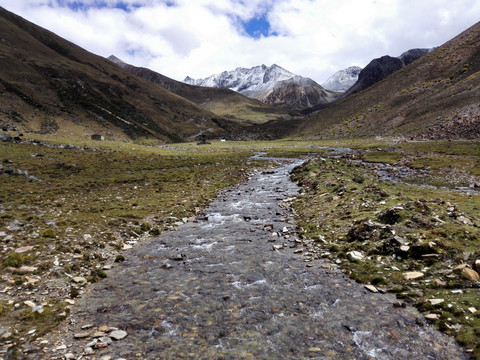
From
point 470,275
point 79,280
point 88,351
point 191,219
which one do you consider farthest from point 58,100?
point 470,275

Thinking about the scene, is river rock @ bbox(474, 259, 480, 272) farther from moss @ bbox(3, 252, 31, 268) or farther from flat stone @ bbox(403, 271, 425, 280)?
moss @ bbox(3, 252, 31, 268)

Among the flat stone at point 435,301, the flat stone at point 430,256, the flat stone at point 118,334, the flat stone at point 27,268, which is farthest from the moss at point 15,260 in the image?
the flat stone at point 430,256

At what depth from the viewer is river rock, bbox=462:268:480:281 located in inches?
442

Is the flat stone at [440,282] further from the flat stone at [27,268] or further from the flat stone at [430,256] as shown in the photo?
the flat stone at [27,268]

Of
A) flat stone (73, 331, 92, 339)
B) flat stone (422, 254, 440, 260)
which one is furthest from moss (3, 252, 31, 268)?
flat stone (422, 254, 440, 260)

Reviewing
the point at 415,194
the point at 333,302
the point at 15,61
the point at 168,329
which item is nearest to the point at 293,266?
the point at 333,302

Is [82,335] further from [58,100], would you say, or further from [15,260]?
[58,100]

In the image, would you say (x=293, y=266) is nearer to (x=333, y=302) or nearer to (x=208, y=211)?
(x=333, y=302)

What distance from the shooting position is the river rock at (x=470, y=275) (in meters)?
11.2

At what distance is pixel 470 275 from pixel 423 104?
412 ft

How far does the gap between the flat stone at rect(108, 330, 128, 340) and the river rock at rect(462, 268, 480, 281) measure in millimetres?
14168

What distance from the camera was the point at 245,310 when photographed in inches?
441

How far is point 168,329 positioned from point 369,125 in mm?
135658

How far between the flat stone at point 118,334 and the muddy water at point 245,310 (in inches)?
6.2
